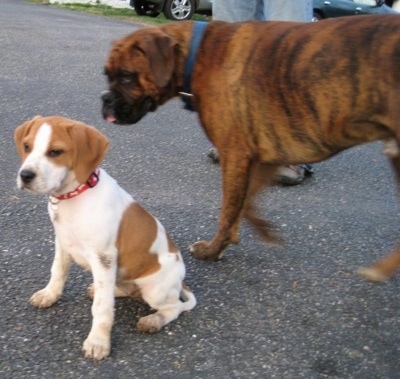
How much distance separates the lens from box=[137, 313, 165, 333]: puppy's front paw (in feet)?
9.12

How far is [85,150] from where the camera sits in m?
2.53

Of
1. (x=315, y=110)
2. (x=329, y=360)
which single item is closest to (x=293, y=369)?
(x=329, y=360)

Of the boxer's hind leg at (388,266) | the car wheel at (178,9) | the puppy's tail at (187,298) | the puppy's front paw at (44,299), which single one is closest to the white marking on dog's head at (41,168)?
the puppy's front paw at (44,299)

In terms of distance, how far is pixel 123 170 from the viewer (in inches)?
189

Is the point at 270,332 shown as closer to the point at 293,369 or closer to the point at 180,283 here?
the point at 293,369

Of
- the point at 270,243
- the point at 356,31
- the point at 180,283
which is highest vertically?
the point at 356,31

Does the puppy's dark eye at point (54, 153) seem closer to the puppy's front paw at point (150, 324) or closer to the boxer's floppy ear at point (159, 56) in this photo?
→ the puppy's front paw at point (150, 324)

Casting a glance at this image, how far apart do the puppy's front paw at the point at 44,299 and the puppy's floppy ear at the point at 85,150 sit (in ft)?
2.24

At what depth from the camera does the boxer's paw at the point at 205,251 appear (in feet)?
11.6

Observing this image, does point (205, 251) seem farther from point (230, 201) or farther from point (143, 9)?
point (143, 9)

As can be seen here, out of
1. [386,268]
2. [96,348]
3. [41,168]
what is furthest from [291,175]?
[41,168]

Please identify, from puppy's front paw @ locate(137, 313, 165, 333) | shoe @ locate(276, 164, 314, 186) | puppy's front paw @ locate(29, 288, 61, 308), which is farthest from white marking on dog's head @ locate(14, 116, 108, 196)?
shoe @ locate(276, 164, 314, 186)

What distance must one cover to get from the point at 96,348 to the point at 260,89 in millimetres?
1560

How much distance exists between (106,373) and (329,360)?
0.97 m
